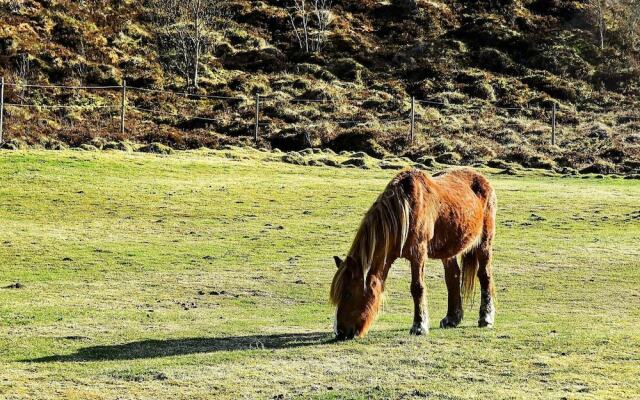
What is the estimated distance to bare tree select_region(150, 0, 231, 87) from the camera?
154 ft

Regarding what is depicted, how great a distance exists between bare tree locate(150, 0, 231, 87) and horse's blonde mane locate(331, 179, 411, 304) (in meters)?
36.7

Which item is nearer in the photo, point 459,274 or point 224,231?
point 459,274

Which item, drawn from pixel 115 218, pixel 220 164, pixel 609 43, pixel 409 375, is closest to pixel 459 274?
pixel 409 375

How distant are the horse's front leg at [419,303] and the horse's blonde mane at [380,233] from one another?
1.13ft

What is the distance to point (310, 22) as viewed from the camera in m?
54.8

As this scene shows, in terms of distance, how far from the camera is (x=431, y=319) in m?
11.5

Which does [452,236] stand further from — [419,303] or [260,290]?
[260,290]

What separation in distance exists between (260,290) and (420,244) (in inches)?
177

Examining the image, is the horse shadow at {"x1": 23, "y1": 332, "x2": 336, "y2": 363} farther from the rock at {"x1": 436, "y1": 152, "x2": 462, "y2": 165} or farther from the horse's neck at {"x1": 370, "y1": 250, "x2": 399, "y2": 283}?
the rock at {"x1": 436, "y1": 152, "x2": 462, "y2": 165}

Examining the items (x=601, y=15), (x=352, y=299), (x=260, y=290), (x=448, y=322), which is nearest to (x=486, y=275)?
(x=448, y=322)

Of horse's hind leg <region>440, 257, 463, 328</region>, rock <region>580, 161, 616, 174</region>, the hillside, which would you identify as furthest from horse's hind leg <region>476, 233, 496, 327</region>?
the hillside

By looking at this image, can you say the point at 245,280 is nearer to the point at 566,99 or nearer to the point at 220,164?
the point at 220,164

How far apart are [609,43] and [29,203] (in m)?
42.4

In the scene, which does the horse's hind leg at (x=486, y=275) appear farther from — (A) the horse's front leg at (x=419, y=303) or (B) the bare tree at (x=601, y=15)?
(B) the bare tree at (x=601, y=15)
